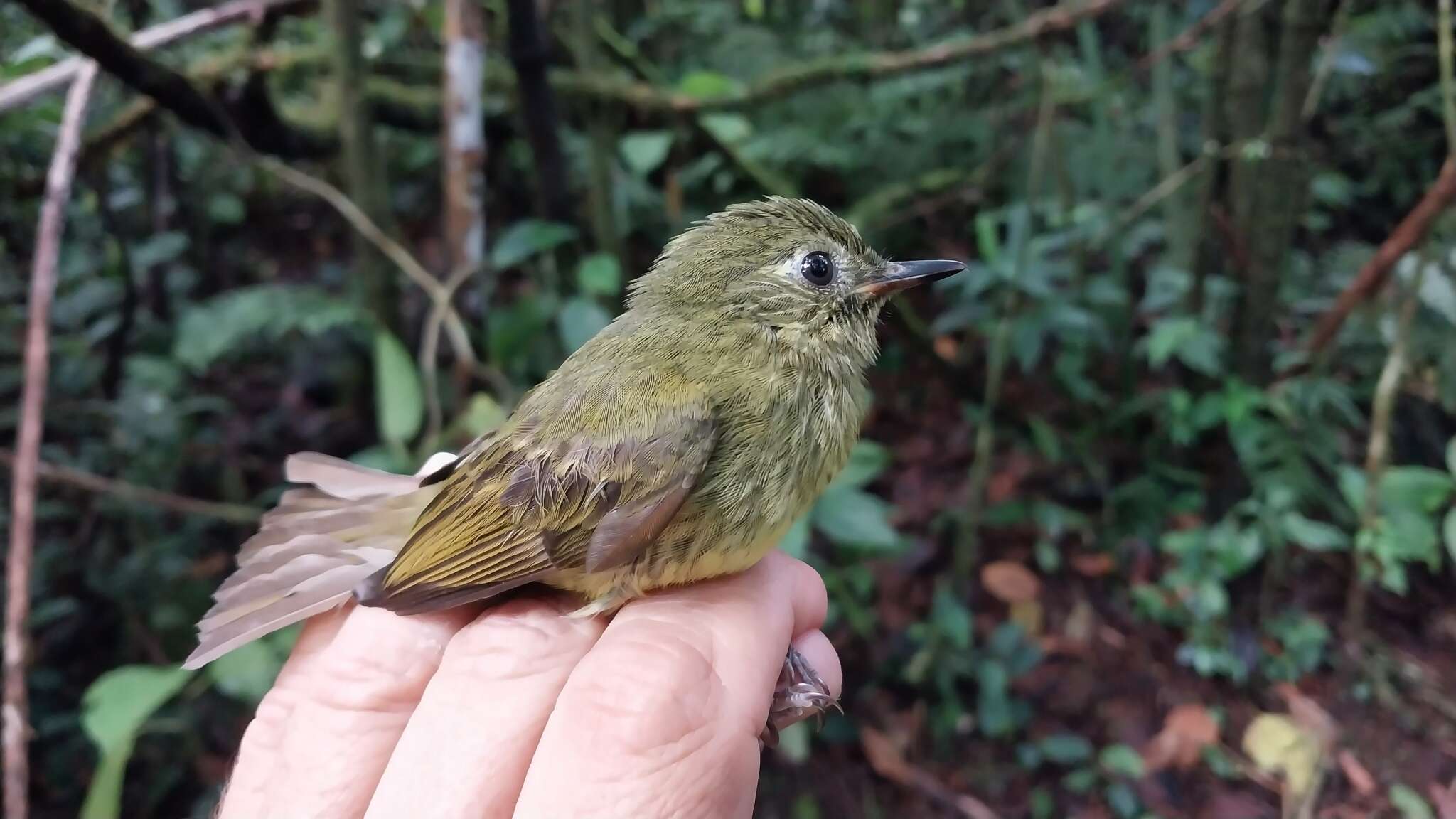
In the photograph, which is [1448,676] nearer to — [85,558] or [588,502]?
[588,502]

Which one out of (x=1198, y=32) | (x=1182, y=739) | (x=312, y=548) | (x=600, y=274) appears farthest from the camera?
(x=1182, y=739)

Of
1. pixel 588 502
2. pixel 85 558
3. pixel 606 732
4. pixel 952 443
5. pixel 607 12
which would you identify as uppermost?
pixel 607 12

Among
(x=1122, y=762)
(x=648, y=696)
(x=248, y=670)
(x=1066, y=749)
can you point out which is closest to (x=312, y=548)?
(x=248, y=670)

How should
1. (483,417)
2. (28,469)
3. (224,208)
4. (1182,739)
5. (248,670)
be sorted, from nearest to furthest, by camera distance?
(28,469) → (248,670) → (483,417) → (1182,739) → (224,208)

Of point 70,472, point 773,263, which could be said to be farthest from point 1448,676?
point 70,472

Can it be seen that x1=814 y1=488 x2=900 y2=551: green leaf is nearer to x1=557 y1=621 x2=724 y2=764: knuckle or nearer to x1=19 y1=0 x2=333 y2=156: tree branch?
x1=557 y1=621 x2=724 y2=764: knuckle

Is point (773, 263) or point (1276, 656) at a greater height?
point (773, 263)

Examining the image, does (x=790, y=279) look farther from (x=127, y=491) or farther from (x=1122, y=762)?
(x=1122, y=762)

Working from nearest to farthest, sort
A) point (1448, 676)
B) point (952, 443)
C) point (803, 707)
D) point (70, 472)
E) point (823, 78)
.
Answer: point (803, 707) < point (70, 472) < point (1448, 676) < point (823, 78) < point (952, 443)
